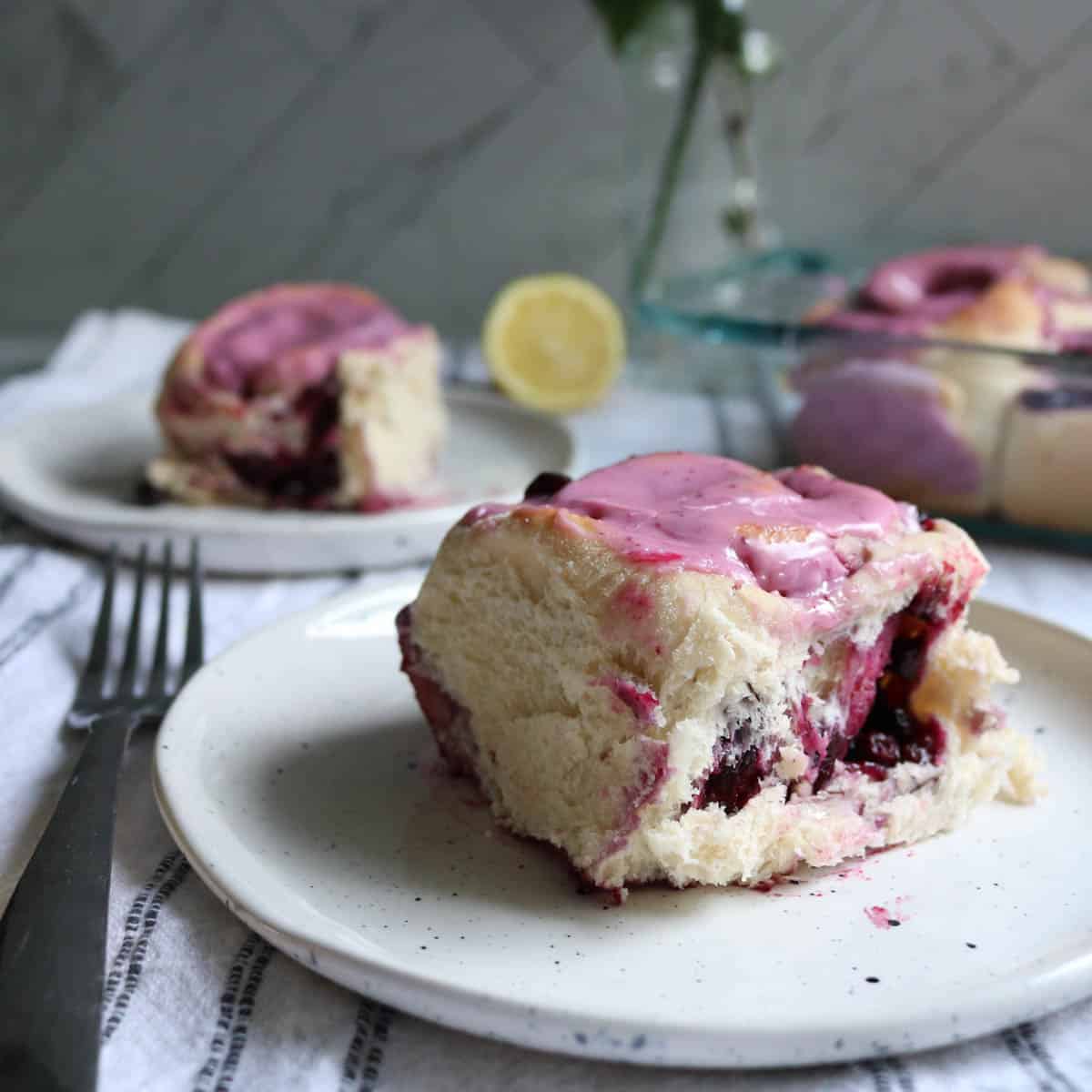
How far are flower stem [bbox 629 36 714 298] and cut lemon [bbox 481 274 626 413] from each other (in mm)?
156

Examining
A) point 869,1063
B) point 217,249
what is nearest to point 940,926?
point 869,1063

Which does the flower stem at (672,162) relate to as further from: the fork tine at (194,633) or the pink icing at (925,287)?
the fork tine at (194,633)

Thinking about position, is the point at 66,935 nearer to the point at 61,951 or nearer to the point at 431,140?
the point at 61,951

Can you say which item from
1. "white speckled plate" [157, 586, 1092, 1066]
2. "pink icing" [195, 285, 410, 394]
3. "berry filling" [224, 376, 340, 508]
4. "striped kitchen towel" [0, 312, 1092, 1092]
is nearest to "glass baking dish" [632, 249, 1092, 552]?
"pink icing" [195, 285, 410, 394]

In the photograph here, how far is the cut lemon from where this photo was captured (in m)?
3.87

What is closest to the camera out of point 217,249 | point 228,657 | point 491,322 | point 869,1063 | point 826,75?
point 869,1063

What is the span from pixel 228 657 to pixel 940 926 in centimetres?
104

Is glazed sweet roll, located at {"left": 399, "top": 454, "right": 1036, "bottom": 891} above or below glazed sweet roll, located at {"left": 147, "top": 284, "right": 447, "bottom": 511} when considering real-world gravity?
above

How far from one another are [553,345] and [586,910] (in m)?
2.64

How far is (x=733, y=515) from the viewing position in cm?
163

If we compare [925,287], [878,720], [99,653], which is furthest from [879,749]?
[925,287]

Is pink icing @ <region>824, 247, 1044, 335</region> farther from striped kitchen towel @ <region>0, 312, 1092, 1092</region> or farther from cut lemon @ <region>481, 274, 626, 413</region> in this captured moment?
striped kitchen towel @ <region>0, 312, 1092, 1092</region>

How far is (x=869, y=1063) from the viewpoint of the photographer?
1271 mm

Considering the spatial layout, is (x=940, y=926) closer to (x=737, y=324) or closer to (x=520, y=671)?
(x=520, y=671)
